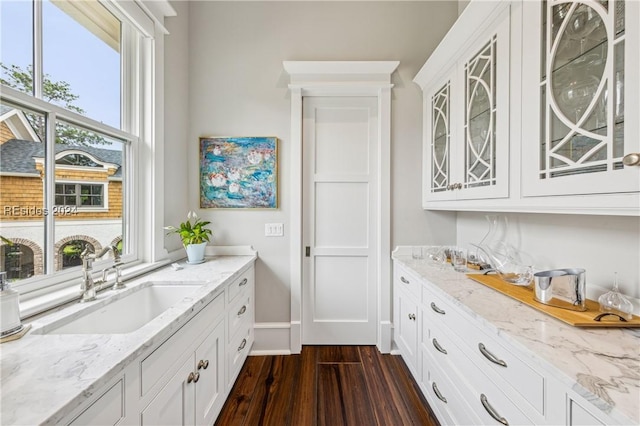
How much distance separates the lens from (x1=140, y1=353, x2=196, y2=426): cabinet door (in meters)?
0.87

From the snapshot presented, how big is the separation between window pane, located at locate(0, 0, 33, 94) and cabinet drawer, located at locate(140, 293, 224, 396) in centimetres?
124

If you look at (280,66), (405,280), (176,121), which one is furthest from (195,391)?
(280,66)

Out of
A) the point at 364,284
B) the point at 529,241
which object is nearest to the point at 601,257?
the point at 529,241

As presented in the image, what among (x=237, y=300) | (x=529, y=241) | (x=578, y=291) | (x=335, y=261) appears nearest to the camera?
(x=578, y=291)

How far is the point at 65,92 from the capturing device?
1.26m

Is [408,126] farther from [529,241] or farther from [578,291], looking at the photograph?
[578,291]

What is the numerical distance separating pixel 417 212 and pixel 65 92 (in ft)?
8.01

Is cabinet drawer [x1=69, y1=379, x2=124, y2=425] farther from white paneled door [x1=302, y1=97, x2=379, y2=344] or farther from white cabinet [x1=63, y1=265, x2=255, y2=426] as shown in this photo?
white paneled door [x1=302, y1=97, x2=379, y2=344]

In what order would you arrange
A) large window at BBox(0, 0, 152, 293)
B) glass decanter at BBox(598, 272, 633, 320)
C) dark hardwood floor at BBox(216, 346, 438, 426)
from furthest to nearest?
1. dark hardwood floor at BBox(216, 346, 438, 426)
2. large window at BBox(0, 0, 152, 293)
3. glass decanter at BBox(598, 272, 633, 320)

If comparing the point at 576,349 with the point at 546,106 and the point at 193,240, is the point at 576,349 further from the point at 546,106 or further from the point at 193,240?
the point at 193,240

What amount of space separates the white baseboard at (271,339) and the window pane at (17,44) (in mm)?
2075

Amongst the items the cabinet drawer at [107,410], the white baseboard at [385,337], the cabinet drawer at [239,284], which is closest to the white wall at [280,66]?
the cabinet drawer at [239,284]

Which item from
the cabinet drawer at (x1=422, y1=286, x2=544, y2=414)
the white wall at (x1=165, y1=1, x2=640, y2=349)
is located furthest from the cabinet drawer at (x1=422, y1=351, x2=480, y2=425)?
the white wall at (x1=165, y1=1, x2=640, y2=349)

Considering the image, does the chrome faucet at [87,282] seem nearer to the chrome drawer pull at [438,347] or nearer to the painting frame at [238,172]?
the painting frame at [238,172]
